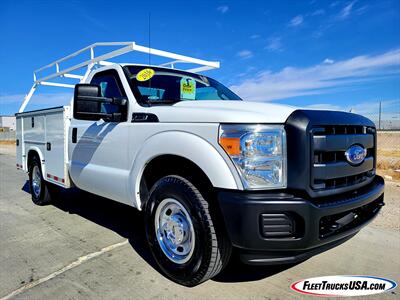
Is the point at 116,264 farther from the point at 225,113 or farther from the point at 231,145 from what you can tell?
the point at 225,113

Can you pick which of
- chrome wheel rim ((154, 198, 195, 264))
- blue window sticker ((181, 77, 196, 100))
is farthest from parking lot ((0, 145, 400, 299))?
blue window sticker ((181, 77, 196, 100))

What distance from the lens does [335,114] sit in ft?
8.51

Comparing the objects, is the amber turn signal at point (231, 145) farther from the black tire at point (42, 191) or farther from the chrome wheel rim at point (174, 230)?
the black tire at point (42, 191)

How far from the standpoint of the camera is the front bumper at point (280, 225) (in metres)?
2.22

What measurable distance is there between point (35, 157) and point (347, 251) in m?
5.07

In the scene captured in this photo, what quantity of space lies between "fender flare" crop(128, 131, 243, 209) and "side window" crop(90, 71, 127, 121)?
592 millimetres

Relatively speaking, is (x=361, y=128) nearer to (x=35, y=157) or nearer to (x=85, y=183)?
(x=85, y=183)

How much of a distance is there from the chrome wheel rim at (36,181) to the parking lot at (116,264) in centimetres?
72

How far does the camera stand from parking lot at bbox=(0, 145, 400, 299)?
2674 millimetres

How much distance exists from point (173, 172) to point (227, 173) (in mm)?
776

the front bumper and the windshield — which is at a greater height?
the windshield

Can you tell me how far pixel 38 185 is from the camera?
5.61 m

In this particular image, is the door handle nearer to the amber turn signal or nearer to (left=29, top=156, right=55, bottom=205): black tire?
(left=29, top=156, right=55, bottom=205): black tire

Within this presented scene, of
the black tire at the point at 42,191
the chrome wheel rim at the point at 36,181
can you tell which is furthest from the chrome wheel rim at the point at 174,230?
the chrome wheel rim at the point at 36,181
